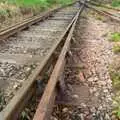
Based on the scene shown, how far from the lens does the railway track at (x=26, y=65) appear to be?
2.85 meters

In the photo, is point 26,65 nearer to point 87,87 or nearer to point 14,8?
point 87,87

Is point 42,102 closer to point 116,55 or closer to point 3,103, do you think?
point 3,103

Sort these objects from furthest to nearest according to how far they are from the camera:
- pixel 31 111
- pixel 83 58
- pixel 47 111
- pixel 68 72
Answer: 1. pixel 83 58
2. pixel 68 72
3. pixel 31 111
4. pixel 47 111

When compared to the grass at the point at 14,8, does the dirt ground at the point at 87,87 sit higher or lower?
higher

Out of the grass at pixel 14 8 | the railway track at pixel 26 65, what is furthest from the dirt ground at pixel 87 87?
the grass at pixel 14 8

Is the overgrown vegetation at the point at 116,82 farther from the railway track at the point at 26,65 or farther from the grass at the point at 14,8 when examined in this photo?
the grass at the point at 14,8

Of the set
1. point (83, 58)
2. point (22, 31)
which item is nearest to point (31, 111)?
point (83, 58)

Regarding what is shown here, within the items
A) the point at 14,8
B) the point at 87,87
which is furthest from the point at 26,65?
the point at 14,8

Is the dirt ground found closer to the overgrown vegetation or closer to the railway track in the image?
the overgrown vegetation

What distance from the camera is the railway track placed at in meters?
2.85

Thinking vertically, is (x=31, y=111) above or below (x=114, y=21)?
above

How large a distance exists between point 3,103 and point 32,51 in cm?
284

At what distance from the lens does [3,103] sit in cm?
356

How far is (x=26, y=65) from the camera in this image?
5195 millimetres
